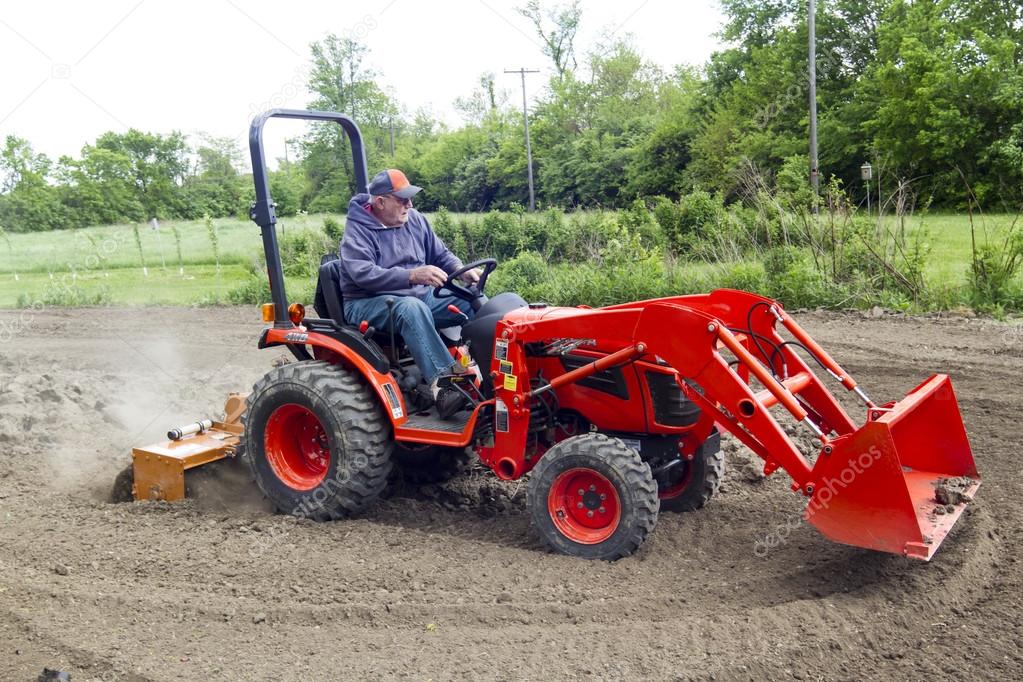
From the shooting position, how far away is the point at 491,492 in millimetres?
5828

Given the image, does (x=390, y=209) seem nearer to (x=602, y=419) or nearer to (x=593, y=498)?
(x=602, y=419)

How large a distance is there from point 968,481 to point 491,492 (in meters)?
2.68

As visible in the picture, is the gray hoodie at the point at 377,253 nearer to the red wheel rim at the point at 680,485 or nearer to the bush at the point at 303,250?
the red wheel rim at the point at 680,485

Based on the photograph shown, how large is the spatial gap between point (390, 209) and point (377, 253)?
0.89 feet

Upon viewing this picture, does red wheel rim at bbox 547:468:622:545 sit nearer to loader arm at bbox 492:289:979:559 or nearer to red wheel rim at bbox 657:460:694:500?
loader arm at bbox 492:289:979:559

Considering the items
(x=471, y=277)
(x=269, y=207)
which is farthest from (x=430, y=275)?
(x=269, y=207)

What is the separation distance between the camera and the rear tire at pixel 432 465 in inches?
231

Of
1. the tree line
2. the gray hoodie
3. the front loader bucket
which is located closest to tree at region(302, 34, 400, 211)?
the tree line

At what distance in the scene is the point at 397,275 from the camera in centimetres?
528

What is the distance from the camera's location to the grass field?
16750 mm

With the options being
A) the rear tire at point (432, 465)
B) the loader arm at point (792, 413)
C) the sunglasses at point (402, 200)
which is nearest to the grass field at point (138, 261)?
the loader arm at point (792, 413)

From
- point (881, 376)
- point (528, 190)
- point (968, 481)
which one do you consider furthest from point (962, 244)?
point (528, 190)

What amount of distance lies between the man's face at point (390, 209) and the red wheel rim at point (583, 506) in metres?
1.96

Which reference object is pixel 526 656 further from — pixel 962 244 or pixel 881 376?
pixel 962 244
